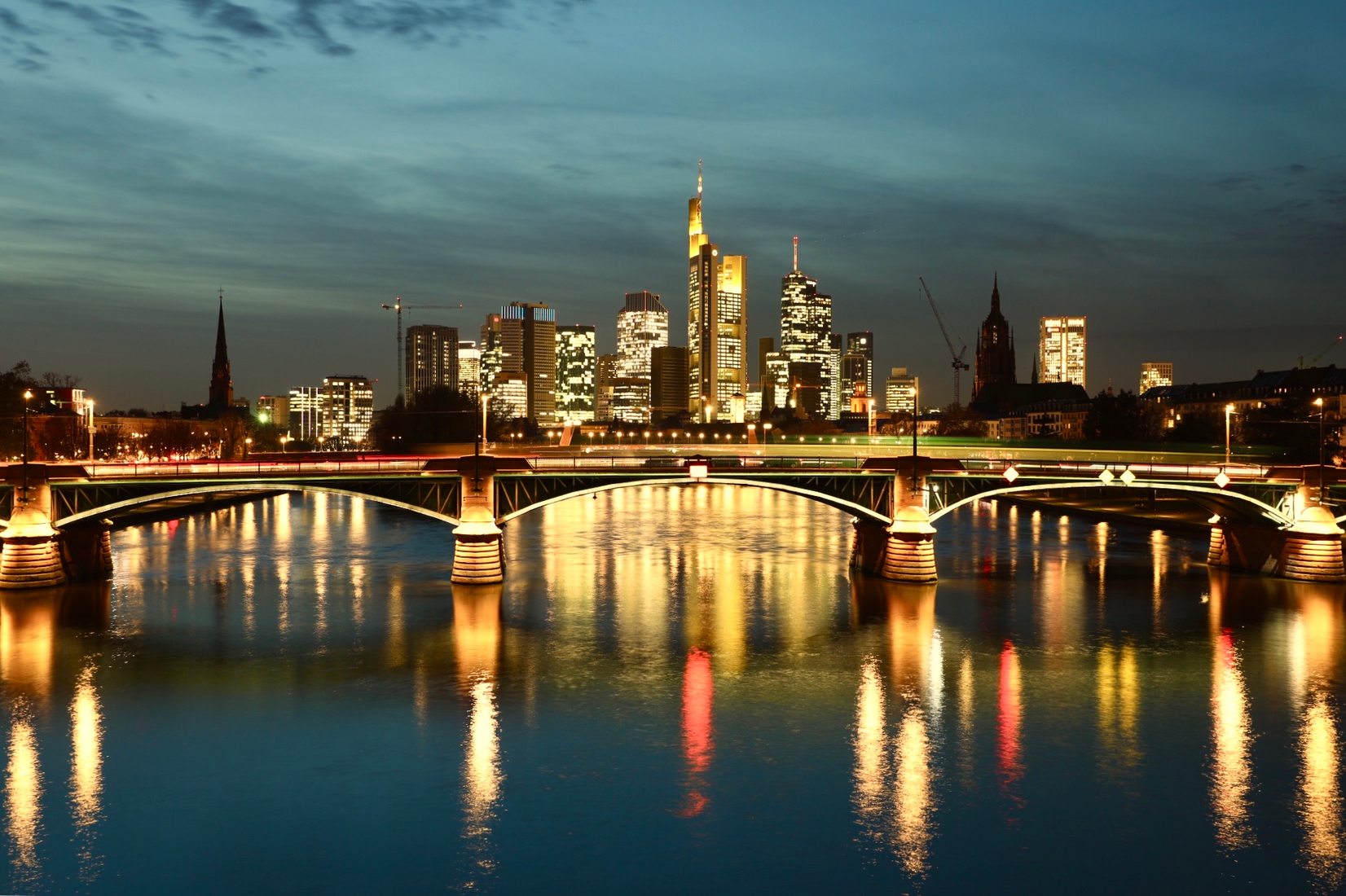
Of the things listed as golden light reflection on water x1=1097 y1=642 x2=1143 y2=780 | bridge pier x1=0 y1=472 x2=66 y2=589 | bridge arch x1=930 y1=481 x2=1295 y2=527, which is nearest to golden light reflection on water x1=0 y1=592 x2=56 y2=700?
bridge pier x1=0 y1=472 x2=66 y2=589

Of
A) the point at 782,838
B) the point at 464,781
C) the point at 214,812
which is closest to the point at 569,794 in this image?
the point at 464,781

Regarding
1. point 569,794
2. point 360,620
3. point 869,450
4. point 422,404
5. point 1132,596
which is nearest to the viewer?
point 569,794

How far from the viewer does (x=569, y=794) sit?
36750 millimetres

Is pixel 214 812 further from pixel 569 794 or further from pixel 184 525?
pixel 184 525

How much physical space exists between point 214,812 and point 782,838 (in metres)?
17.2

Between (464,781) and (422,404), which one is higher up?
(422,404)

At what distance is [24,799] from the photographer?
35844mm

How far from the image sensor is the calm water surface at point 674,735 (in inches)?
1262

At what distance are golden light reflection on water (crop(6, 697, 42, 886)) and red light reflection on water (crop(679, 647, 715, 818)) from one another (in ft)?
59.8

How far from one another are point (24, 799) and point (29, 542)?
39900 millimetres

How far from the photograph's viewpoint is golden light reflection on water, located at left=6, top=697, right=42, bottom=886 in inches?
1231

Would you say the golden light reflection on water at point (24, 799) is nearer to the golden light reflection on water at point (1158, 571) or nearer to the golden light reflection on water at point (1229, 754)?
the golden light reflection on water at point (1229, 754)

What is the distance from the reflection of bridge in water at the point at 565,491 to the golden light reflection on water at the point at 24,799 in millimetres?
27954

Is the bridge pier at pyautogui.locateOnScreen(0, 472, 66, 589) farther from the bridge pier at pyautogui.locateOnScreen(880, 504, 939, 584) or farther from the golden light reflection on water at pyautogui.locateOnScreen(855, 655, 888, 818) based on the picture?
the bridge pier at pyautogui.locateOnScreen(880, 504, 939, 584)
